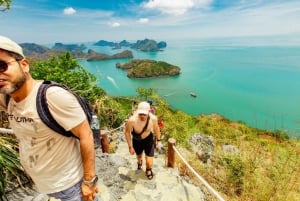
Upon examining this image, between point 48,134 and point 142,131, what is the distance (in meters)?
2.27

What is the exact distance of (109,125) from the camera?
8219 mm

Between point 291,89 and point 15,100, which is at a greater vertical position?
point 15,100

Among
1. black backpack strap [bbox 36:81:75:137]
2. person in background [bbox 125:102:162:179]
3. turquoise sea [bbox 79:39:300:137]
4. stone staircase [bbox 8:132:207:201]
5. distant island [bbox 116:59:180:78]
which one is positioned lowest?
turquoise sea [bbox 79:39:300:137]

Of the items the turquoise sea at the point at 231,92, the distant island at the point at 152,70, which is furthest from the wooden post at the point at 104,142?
the distant island at the point at 152,70

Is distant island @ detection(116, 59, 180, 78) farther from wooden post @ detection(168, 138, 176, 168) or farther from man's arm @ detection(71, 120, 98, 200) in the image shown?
man's arm @ detection(71, 120, 98, 200)

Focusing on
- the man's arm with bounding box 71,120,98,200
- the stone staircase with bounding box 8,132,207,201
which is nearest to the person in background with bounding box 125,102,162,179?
the stone staircase with bounding box 8,132,207,201

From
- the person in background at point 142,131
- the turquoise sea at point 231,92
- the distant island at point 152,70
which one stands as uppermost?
the person in background at point 142,131

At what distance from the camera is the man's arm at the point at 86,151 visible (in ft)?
4.22

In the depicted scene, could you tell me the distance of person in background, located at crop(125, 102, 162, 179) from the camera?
3.34 m

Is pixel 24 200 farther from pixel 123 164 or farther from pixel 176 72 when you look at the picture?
pixel 176 72

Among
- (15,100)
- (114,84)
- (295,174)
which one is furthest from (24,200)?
(114,84)

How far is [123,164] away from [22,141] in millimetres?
2823

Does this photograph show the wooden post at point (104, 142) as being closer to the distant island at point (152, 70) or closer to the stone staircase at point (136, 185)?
the stone staircase at point (136, 185)

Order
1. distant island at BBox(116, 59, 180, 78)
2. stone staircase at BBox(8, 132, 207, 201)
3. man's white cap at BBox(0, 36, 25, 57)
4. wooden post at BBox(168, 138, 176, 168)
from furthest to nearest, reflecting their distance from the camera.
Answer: distant island at BBox(116, 59, 180, 78)
wooden post at BBox(168, 138, 176, 168)
stone staircase at BBox(8, 132, 207, 201)
man's white cap at BBox(0, 36, 25, 57)
